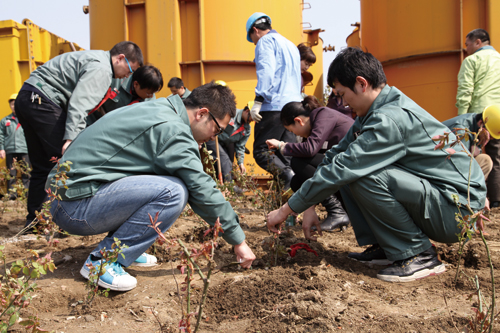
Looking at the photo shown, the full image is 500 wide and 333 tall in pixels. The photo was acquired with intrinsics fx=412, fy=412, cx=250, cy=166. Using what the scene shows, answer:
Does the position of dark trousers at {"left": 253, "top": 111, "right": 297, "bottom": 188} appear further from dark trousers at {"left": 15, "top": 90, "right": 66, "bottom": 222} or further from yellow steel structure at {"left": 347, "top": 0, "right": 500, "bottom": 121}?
yellow steel structure at {"left": 347, "top": 0, "right": 500, "bottom": 121}

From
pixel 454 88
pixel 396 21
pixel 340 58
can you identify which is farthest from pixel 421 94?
pixel 340 58

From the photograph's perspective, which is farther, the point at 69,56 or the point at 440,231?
the point at 69,56

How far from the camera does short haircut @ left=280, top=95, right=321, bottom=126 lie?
3963mm

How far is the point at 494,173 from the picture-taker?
4.93 m

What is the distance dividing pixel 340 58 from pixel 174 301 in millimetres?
1788

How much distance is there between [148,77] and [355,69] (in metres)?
2.21

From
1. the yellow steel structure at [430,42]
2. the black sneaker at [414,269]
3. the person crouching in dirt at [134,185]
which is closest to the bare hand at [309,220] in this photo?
the black sneaker at [414,269]

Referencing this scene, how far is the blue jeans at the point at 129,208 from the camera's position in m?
2.38

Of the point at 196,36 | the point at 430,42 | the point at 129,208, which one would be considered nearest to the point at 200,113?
the point at 129,208

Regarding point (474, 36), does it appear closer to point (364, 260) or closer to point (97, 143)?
point (364, 260)

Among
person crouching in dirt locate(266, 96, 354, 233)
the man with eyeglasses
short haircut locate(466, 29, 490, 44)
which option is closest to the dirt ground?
person crouching in dirt locate(266, 96, 354, 233)

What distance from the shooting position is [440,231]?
252 centimetres

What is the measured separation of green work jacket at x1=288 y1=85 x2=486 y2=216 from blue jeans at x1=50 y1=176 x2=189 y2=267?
2.52 feet

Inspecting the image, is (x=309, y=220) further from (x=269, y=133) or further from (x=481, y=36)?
(x=481, y=36)
